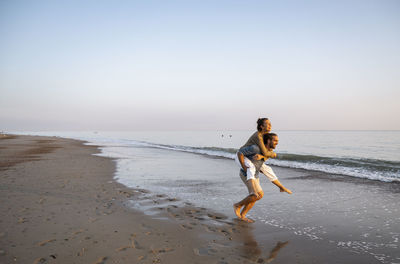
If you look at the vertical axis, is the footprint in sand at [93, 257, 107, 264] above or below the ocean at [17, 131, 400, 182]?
above

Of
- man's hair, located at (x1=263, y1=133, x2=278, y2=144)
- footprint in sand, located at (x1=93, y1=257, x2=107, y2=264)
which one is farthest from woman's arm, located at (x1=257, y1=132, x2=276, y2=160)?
footprint in sand, located at (x1=93, y1=257, x2=107, y2=264)

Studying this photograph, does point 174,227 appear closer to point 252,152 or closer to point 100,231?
point 100,231

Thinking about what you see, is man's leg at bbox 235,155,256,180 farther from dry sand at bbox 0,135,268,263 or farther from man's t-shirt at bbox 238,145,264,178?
dry sand at bbox 0,135,268,263

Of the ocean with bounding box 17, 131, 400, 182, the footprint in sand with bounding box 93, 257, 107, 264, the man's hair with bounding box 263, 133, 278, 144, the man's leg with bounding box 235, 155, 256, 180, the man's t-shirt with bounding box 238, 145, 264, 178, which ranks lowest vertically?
the ocean with bounding box 17, 131, 400, 182

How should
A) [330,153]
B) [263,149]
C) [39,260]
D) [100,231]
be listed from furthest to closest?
[330,153]
[263,149]
[100,231]
[39,260]

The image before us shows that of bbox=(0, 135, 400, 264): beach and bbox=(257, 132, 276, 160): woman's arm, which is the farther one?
bbox=(257, 132, 276, 160): woman's arm

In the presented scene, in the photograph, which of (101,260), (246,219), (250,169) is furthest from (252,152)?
(101,260)

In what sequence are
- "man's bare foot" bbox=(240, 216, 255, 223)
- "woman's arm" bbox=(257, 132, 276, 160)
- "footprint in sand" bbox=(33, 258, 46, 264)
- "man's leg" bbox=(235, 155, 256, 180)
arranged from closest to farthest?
"footprint in sand" bbox=(33, 258, 46, 264) < "woman's arm" bbox=(257, 132, 276, 160) < "man's leg" bbox=(235, 155, 256, 180) < "man's bare foot" bbox=(240, 216, 255, 223)

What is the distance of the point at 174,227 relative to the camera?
504cm

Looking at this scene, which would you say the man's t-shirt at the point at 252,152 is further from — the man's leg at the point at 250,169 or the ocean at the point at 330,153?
the ocean at the point at 330,153

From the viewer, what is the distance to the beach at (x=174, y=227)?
3756 millimetres

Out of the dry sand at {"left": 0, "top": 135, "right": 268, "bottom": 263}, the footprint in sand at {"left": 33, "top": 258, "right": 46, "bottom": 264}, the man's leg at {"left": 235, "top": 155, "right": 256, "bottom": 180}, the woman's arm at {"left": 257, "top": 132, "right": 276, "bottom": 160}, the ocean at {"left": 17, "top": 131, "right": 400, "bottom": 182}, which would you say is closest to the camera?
the footprint in sand at {"left": 33, "top": 258, "right": 46, "bottom": 264}

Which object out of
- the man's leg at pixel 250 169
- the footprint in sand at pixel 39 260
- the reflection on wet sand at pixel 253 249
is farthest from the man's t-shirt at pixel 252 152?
the footprint in sand at pixel 39 260

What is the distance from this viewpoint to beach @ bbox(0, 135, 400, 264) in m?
3.76
